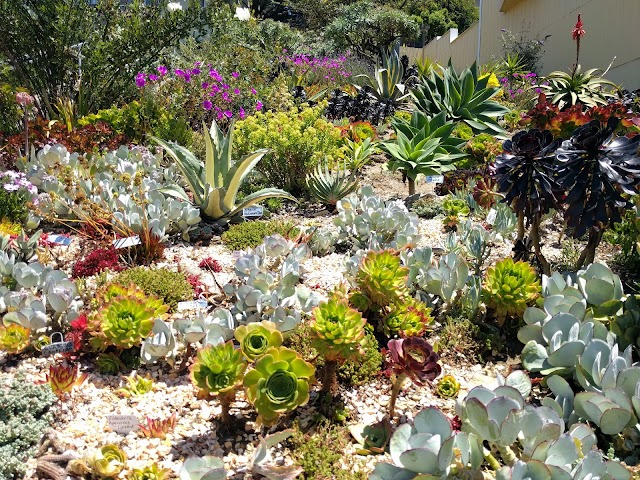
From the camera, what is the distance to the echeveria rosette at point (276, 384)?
6.67ft

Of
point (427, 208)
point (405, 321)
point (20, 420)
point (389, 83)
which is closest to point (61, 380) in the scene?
point (20, 420)

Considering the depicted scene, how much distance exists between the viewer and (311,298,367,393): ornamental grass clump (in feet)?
7.18

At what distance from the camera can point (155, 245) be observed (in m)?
3.90

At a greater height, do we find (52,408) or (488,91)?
(488,91)

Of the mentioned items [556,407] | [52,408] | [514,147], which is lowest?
[52,408]

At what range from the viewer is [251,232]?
433 centimetres

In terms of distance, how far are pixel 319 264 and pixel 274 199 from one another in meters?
1.53

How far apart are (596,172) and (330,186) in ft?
8.87

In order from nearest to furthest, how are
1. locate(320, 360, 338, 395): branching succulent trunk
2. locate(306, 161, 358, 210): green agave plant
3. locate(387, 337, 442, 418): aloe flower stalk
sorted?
locate(387, 337, 442, 418): aloe flower stalk < locate(320, 360, 338, 395): branching succulent trunk < locate(306, 161, 358, 210): green agave plant

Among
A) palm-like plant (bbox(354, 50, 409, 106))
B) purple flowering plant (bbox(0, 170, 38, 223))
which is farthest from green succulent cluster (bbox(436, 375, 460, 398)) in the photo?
palm-like plant (bbox(354, 50, 409, 106))

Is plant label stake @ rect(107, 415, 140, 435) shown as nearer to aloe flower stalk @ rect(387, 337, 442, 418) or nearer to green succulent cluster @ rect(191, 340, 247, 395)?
green succulent cluster @ rect(191, 340, 247, 395)

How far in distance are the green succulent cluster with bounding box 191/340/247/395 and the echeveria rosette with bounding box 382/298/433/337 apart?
913 mm

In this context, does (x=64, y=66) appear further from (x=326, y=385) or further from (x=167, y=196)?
(x=326, y=385)

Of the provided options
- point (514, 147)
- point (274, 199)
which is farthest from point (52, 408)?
point (274, 199)
